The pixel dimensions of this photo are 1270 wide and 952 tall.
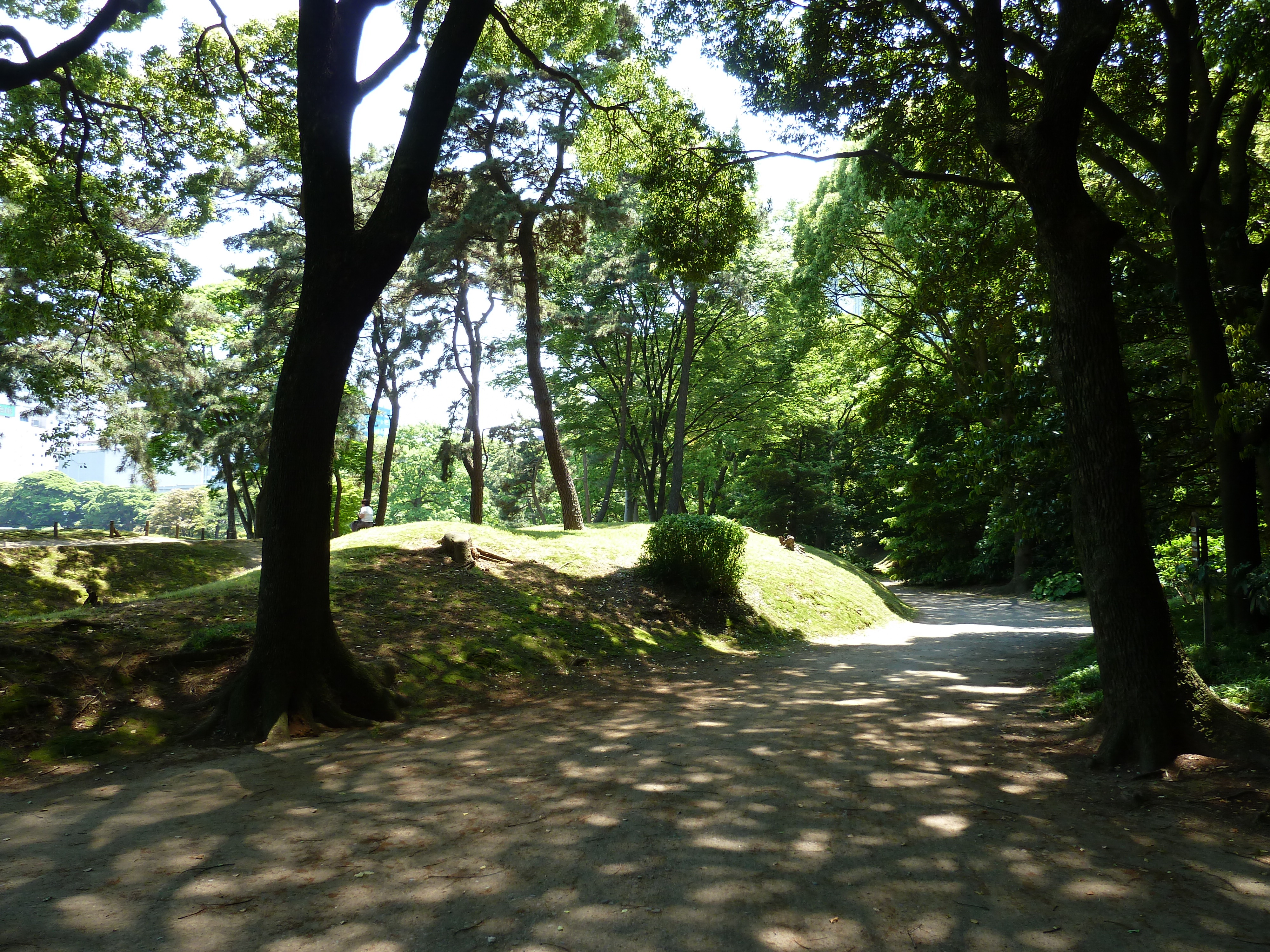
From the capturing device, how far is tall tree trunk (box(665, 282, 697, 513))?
23047 mm

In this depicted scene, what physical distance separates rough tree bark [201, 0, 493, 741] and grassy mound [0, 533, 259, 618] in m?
8.42

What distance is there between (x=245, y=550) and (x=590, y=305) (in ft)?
46.1

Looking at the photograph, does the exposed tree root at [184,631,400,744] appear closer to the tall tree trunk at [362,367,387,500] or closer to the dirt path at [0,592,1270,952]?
the dirt path at [0,592,1270,952]

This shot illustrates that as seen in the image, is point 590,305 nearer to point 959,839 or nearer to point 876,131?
point 876,131

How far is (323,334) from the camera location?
253 inches

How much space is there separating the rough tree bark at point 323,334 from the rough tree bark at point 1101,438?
494 cm

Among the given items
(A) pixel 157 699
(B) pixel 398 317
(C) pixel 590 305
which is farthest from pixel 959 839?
(B) pixel 398 317

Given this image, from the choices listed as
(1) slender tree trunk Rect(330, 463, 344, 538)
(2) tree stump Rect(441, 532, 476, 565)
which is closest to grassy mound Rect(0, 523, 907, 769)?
(2) tree stump Rect(441, 532, 476, 565)

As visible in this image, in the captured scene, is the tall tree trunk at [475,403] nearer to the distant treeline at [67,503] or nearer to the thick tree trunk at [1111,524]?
the thick tree trunk at [1111,524]

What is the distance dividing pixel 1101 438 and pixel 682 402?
18.4 meters

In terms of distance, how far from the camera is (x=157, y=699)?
20.7 ft

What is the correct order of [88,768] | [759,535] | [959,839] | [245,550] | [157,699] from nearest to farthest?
[959,839]
[88,768]
[157,699]
[245,550]
[759,535]

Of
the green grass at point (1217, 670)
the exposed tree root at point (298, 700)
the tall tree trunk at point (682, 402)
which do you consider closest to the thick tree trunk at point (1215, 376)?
the green grass at point (1217, 670)

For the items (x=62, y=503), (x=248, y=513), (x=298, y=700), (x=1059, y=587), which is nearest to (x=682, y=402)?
(x=1059, y=587)
